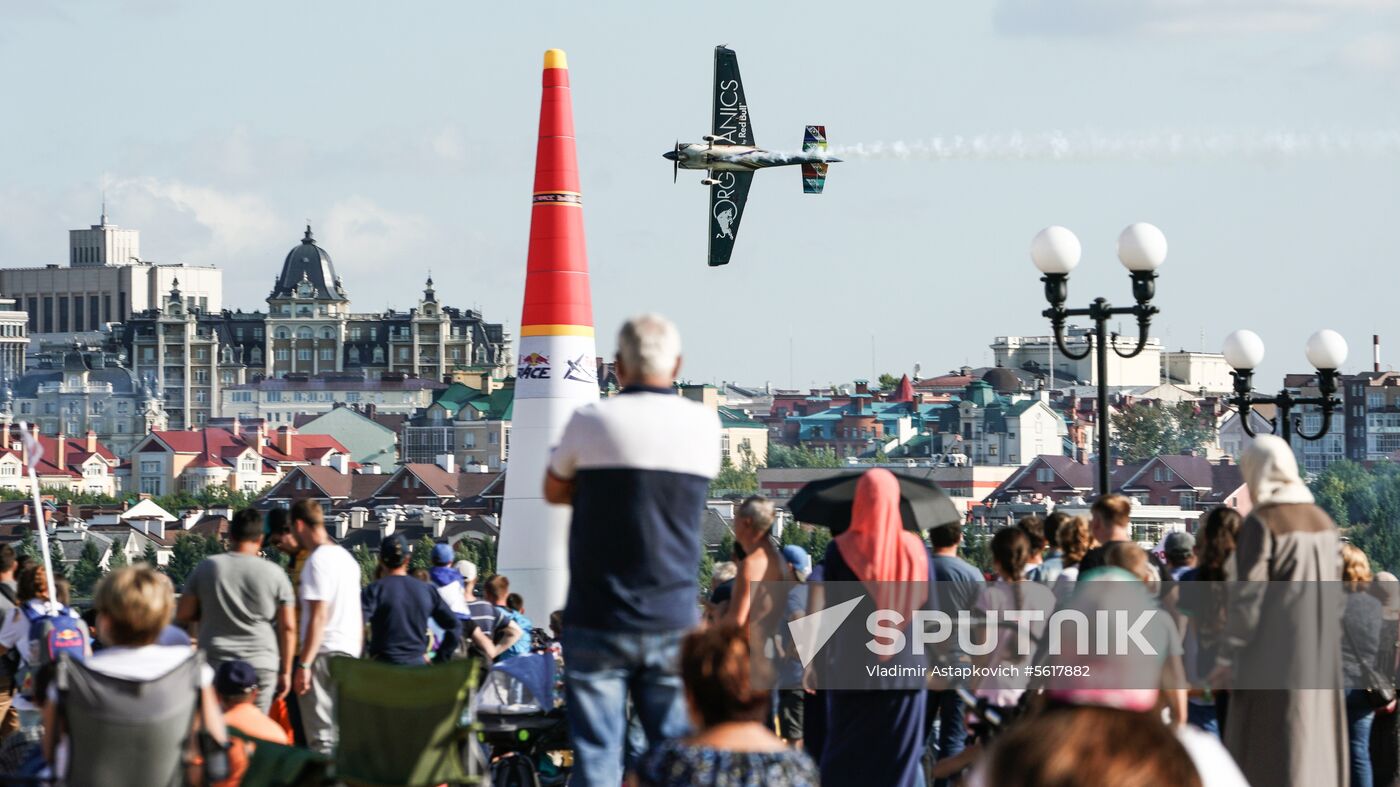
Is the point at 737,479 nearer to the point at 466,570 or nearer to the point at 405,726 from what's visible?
the point at 466,570

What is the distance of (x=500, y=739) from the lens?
27.5 feet

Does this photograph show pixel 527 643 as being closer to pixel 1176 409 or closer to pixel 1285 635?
pixel 1285 635

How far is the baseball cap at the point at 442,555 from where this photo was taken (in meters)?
9.96

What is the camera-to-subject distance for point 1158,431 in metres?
138

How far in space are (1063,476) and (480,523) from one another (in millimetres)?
28594

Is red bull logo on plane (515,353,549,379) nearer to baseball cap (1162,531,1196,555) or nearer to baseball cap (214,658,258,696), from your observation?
baseball cap (1162,531,1196,555)

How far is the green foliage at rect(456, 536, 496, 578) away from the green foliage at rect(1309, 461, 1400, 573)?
93.0 feet

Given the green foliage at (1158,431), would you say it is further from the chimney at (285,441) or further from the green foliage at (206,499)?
the green foliage at (206,499)

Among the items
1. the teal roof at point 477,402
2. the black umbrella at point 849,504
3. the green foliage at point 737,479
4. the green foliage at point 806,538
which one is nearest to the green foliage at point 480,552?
the green foliage at point 806,538

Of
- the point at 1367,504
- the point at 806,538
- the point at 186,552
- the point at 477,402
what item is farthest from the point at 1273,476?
the point at 477,402

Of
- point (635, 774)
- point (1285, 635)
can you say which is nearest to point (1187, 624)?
point (1285, 635)

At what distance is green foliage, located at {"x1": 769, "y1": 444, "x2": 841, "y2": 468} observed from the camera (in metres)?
140

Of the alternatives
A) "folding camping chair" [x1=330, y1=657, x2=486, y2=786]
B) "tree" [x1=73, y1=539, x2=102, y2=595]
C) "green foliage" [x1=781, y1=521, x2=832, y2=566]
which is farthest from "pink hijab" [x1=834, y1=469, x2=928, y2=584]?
"green foliage" [x1=781, y1=521, x2=832, y2=566]

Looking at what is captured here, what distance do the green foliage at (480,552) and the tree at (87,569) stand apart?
1237cm
